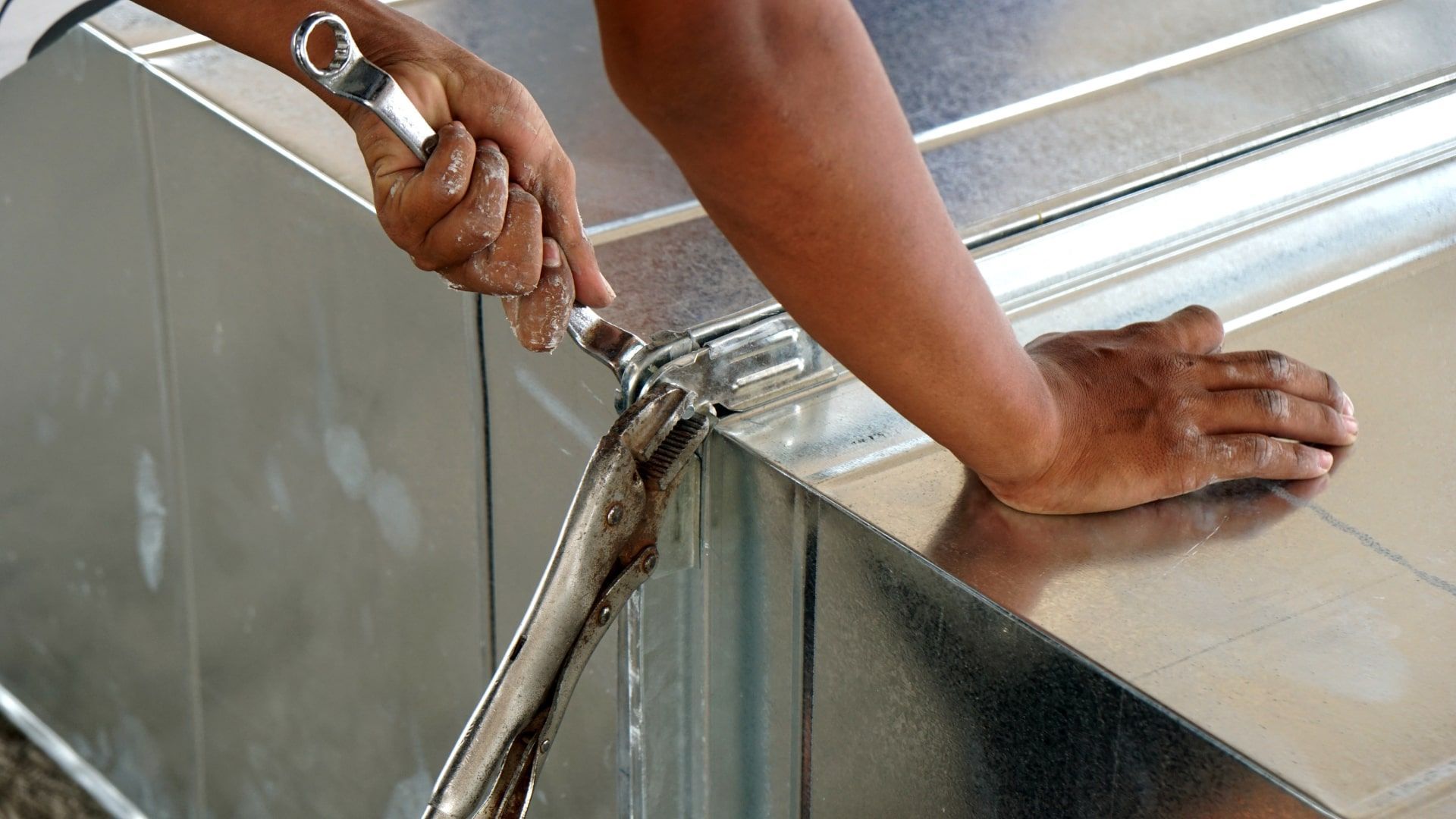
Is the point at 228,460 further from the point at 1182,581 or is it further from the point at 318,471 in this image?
the point at 1182,581

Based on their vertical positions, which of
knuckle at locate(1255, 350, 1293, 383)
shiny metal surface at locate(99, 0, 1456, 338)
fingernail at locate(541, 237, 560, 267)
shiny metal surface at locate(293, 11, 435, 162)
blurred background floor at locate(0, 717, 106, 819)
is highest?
shiny metal surface at locate(99, 0, 1456, 338)

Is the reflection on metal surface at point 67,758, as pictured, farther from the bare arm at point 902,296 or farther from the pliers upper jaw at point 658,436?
the bare arm at point 902,296

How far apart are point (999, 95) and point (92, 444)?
92cm

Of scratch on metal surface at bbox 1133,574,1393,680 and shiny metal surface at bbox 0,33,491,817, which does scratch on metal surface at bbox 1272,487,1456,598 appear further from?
shiny metal surface at bbox 0,33,491,817

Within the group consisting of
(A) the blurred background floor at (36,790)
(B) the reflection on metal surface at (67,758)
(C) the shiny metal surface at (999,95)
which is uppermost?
(C) the shiny metal surface at (999,95)

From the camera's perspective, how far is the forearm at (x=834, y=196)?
60 centimetres

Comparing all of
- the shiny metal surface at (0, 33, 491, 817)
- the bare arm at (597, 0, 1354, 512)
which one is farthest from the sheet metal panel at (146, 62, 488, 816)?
the bare arm at (597, 0, 1354, 512)

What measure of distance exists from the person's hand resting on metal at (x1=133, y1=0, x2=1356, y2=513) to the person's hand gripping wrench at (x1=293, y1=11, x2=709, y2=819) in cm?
6

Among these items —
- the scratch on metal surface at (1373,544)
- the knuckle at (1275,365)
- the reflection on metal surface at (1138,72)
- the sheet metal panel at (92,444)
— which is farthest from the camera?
the sheet metal panel at (92,444)

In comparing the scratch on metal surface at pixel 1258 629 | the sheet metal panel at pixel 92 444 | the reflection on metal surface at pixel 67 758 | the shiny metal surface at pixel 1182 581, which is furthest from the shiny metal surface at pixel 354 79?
the reflection on metal surface at pixel 67 758

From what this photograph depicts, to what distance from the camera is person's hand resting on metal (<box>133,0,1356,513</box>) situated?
611 mm

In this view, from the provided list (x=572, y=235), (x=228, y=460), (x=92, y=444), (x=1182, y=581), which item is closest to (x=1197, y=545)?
(x=1182, y=581)

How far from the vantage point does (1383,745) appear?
2.08 feet

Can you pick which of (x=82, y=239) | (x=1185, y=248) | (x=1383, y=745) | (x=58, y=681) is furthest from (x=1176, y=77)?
(x=58, y=681)
